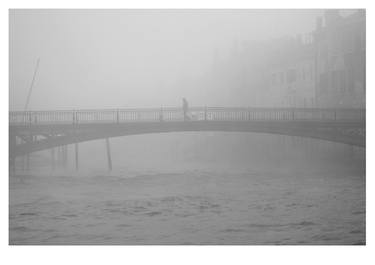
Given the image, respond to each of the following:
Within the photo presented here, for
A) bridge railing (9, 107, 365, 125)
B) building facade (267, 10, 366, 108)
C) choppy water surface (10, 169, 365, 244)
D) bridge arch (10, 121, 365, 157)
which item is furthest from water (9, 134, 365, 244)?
building facade (267, 10, 366, 108)

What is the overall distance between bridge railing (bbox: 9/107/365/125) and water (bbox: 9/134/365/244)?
1102 millimetres

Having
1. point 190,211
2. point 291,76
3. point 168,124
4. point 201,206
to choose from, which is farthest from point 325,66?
point 190,211

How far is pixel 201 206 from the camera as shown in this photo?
1093cm

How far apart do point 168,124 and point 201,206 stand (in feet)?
11.4

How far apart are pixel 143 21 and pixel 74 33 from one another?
1.47 meters

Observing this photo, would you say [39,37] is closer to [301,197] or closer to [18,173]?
[18,173]

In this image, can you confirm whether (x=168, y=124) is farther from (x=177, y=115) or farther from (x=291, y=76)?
(x=291, y=76)

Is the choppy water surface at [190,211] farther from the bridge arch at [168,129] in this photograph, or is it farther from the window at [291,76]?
the window at [291,76]

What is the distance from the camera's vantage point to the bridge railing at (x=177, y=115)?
1241 centimetres

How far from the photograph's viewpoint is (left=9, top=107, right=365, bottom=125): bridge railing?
12.4 m

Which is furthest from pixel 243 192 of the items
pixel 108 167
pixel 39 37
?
pixel 108 167

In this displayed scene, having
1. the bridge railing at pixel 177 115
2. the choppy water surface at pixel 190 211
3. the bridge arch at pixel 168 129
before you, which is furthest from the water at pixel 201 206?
the bridge railing at pixel 177 115

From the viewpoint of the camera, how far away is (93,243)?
8594 mm
